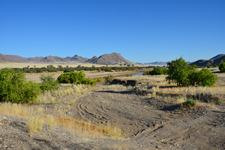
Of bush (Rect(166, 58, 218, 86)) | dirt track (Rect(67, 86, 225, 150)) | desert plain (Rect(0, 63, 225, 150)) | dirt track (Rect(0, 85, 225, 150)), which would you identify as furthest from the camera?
bush (Rect(166, 58, 218, 86))

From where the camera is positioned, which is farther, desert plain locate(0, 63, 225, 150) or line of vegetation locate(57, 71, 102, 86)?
line of vegetation locate(57, 71, 102, 86)

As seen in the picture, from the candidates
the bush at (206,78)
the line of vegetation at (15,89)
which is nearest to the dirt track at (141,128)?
the line of vegetation at (15,89)

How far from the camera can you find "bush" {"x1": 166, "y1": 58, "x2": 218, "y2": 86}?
67.8ft

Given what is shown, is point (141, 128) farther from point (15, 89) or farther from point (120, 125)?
point (15, 89)

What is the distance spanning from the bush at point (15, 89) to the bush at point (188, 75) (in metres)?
15.5

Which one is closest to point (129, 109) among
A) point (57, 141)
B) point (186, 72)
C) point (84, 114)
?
point (84, 114)

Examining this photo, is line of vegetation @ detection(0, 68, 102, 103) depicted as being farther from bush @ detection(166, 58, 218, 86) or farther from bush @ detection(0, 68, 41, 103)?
bush @ detection(166, 58, 218, 86)

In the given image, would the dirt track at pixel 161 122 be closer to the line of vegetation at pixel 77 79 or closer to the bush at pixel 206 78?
the bush at pixel 206 78

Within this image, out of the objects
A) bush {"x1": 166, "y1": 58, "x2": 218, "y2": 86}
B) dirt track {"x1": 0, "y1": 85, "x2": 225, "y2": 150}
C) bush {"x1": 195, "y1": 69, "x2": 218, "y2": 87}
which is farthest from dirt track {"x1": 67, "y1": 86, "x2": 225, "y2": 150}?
bush {"x1": 195, "y1": 69, "x2": 218, "y2": 87}

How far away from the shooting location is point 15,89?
11.8 m

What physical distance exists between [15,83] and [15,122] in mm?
6748

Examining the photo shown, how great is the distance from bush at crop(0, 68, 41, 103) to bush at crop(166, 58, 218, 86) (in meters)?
15.5

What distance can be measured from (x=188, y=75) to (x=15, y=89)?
18585mm

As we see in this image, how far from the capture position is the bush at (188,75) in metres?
20.7
